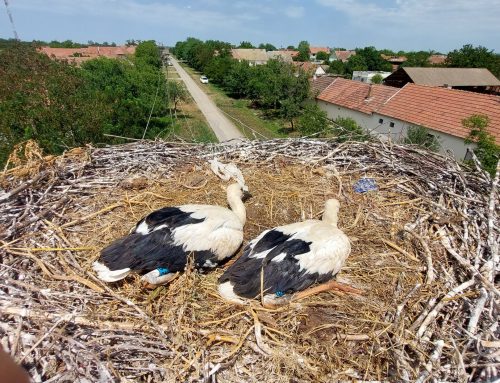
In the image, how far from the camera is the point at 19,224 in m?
2.61

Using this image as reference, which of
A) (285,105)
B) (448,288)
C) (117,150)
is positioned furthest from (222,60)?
(448,288)

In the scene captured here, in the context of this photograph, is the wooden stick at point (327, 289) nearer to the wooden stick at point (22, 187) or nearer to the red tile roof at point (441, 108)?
the wooden stick at point (22, 187)

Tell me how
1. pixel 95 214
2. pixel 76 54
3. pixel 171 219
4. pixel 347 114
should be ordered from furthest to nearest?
pixel 76 54 < pixel 347 114 < pixel 95 214 < pixel 171 219

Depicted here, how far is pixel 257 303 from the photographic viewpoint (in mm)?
2285

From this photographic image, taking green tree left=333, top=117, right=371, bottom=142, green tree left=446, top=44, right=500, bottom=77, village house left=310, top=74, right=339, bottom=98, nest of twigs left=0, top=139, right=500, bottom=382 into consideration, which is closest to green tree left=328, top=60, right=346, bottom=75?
green tree left=446, top=44, right=500, bottom=77

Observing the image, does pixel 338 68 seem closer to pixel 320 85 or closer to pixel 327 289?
pixel 320 85

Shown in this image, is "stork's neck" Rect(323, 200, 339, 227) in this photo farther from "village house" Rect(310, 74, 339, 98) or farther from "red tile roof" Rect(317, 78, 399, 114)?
"village house" Rect(310, 74, 339, 98)

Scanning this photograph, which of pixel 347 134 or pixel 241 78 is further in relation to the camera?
pixel 241 78

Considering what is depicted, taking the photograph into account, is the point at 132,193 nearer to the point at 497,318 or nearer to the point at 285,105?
the point at 497,318

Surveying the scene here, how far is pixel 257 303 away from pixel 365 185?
1.95 meters

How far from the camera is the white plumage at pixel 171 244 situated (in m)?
2.36

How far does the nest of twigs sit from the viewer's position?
5.96 feet

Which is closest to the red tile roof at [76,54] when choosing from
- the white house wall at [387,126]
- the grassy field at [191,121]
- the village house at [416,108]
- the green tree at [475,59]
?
the grassy field at [191,121]


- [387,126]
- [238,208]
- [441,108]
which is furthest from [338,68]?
[238,208]
